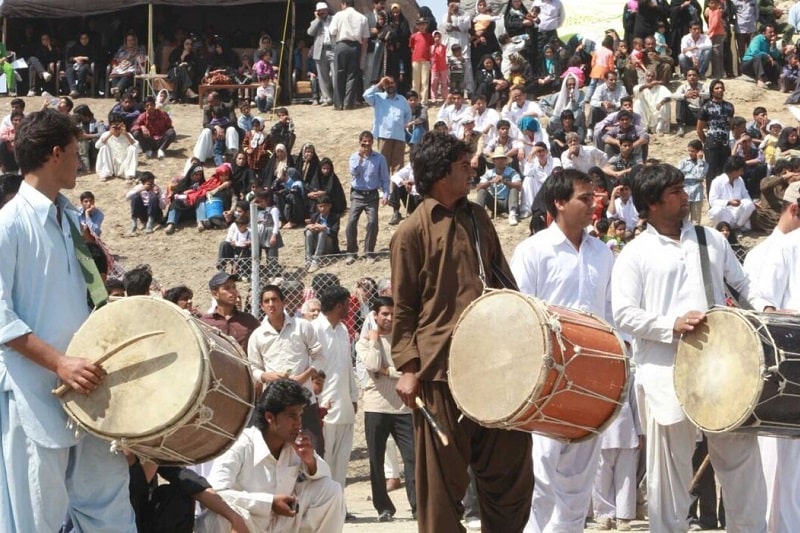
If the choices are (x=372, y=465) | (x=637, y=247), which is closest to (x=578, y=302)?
(x=637, y=247)

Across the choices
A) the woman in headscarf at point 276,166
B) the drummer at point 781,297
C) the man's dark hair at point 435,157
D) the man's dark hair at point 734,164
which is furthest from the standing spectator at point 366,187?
the man's dark hair at point 435,157

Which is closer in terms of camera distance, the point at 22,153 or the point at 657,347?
the point at 22,153

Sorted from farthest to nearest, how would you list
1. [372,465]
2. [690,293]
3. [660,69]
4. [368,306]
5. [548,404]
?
[660,69]
[368,306]
[372,465]
[690,293]
[548,404]

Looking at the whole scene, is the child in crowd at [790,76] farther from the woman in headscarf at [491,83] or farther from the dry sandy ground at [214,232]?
the woman in headscarf at [491,83]

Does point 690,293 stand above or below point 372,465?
above

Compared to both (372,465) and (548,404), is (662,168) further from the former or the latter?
(372,465)

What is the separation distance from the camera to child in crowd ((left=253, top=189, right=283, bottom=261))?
21062 millimetres

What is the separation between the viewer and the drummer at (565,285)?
7820mm

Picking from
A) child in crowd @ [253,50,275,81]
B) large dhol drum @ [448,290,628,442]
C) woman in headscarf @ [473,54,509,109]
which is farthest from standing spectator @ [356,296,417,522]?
child in crowd @ [253,50,275,81]

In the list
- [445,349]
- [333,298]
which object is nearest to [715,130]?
[333,298]

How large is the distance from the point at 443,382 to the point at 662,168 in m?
1.94

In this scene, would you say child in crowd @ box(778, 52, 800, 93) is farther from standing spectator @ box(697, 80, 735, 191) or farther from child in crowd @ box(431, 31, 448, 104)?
child in crowd @ box(431, 31, 448, 104)

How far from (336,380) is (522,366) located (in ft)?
20.4

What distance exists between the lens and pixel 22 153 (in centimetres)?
615
